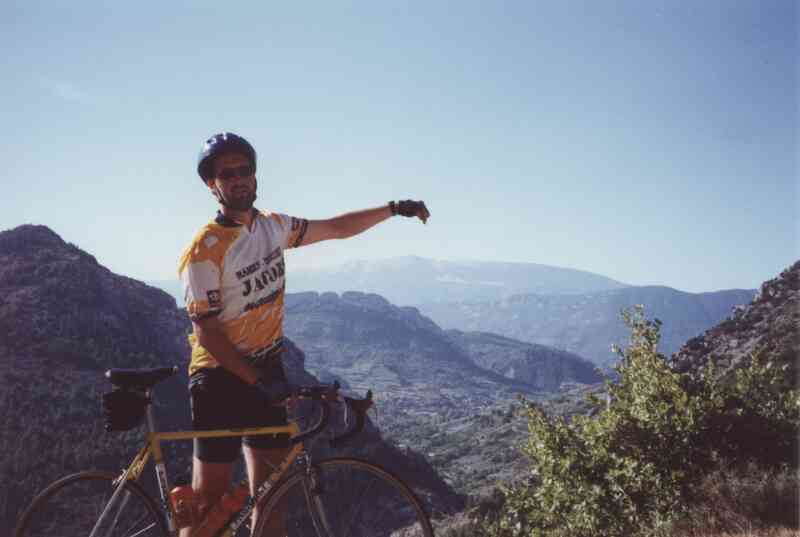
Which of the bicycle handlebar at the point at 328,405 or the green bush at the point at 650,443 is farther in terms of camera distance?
the green bush at the point at 650,443

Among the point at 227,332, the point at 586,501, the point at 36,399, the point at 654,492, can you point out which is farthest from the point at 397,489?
the point at 36,399

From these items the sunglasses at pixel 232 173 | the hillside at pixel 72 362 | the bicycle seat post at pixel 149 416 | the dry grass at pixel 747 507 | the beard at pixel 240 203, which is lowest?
the hillside at pixel 72 362

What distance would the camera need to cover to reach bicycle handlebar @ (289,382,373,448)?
11.0 ft

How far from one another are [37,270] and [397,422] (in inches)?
4779

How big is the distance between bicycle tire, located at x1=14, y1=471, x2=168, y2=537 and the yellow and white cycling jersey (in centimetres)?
102

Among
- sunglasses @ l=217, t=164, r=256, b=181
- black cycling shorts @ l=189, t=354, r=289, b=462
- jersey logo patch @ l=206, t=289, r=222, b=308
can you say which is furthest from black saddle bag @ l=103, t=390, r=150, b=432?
sunglasses @ l=217, t=164, r=256, b=181

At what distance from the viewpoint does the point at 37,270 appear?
97.7 m

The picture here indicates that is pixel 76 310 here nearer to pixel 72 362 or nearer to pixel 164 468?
pixel 72 362

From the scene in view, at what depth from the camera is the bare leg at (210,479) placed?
3621 mm

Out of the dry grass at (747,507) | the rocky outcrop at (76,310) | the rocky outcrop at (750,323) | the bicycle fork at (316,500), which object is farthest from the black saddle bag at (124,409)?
the rocky outcrop at (76,310)

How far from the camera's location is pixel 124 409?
12.1 feet

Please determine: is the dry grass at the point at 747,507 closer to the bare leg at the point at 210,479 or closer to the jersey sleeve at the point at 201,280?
the bare leg at the point at 210,479

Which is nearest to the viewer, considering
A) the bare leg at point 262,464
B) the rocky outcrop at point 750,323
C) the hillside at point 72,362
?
the bare leg at point 262,464

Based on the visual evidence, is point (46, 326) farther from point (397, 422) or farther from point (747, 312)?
point (397, 422)
